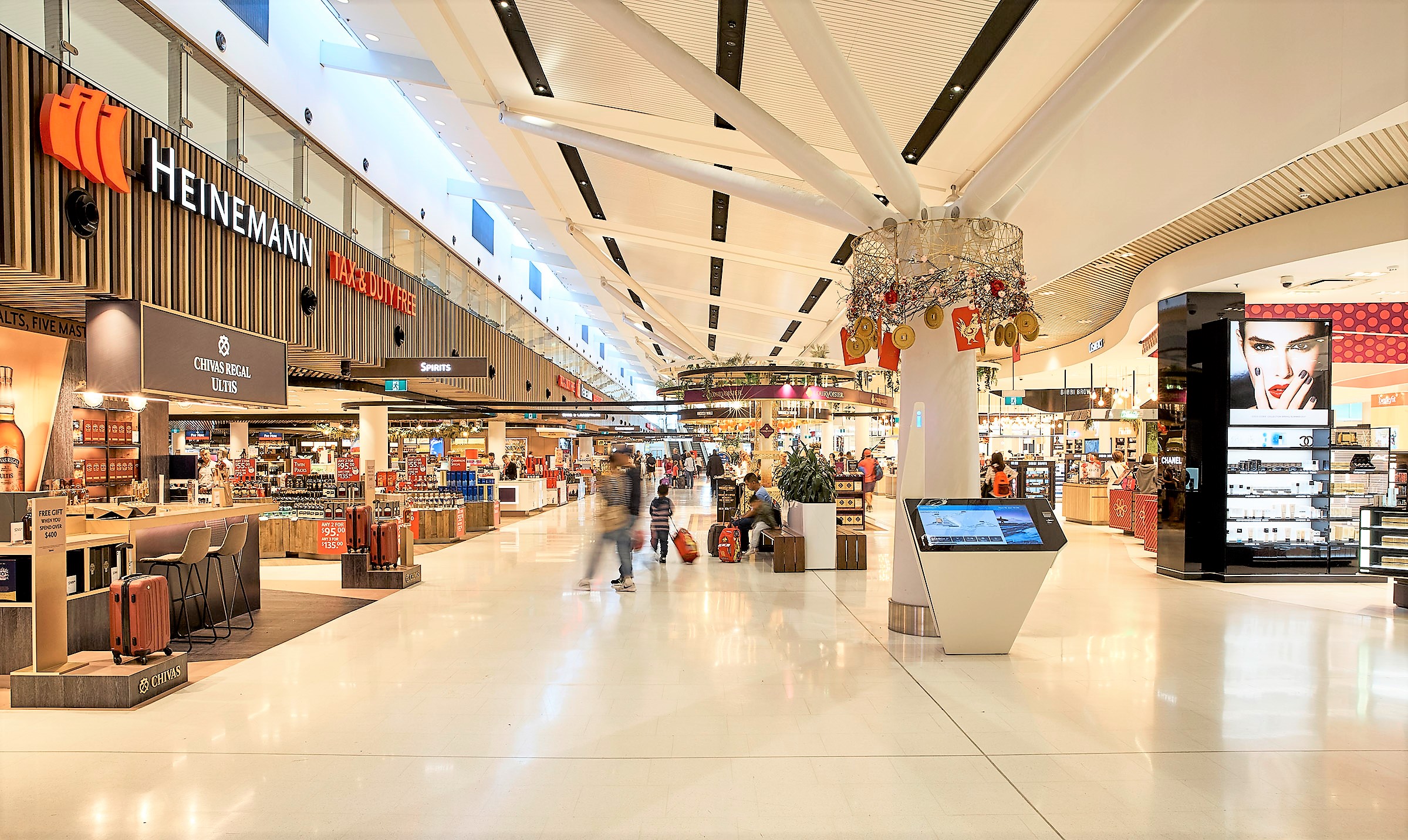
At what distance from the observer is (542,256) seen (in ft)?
64.4

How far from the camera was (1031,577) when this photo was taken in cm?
557

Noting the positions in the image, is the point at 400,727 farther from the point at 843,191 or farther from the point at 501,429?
the point at 501,429

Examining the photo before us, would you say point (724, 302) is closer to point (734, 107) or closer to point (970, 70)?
point (970, 70)

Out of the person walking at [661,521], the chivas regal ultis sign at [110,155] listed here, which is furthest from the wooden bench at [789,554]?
the chivas regal ultis sign at [110,155]

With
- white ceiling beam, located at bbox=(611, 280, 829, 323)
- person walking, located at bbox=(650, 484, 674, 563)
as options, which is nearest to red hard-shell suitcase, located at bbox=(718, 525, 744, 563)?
person walking, located at bbox=(650, 484, 674, 563)

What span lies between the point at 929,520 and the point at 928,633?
1232 millimetres

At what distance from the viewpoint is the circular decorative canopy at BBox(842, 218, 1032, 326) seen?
595 centimetres

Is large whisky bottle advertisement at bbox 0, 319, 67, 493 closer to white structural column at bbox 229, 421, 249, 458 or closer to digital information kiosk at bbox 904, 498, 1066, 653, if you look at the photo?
digital information kiosk at bbox 904, 498, 1066, 653

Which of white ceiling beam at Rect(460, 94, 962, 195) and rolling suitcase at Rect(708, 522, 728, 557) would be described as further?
rolling suitcase at Rect(708, 522, 728, 557)

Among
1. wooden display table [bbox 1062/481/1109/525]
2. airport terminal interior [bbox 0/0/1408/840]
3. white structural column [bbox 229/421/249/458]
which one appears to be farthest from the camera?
white structural column [bbox 229/421/249/458]

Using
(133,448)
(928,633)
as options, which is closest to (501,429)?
(133,448)

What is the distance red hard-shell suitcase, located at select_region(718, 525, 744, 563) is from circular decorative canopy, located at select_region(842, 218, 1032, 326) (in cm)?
525

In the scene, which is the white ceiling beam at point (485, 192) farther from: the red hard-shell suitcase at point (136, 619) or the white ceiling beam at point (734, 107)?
the red hard-shell suitcase at point (136, 619)

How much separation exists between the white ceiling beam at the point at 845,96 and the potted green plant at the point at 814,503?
4.79m
